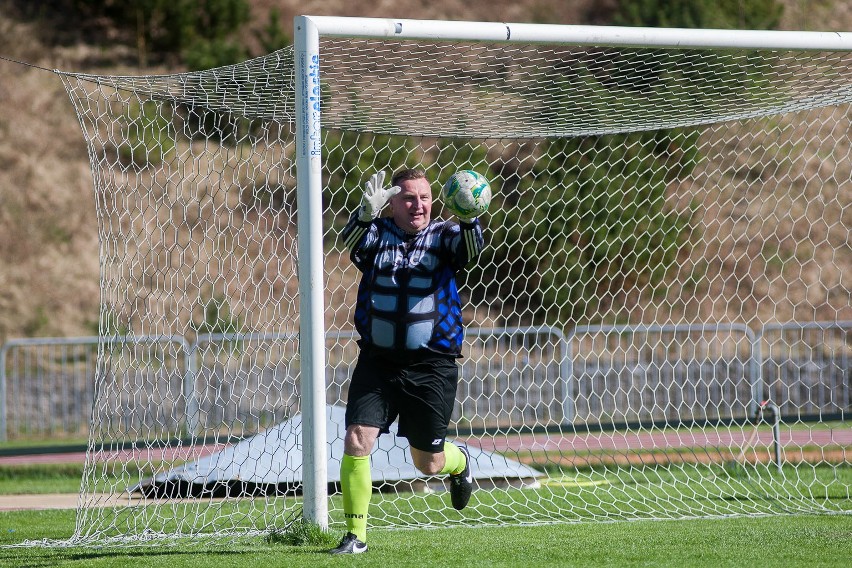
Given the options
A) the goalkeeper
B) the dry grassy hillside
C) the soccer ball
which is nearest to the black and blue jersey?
the goalkeeper

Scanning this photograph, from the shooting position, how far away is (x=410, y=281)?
502cm

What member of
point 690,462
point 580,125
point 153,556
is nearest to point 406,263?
point 153,556

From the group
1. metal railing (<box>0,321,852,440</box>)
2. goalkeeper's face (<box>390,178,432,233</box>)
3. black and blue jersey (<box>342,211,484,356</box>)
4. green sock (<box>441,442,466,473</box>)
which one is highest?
goalkeeper's face (<box>390,178,432,233</box>)

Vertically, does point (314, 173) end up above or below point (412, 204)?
above

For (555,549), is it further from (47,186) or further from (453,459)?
(47,186)

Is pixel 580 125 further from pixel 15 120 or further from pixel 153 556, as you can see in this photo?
pixel 15 120

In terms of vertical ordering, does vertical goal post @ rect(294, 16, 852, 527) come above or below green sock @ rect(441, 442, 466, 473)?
above

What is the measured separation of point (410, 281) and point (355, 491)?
1.04 m

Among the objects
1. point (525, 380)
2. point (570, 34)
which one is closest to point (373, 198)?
point (570, 34)

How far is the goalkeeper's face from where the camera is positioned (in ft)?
16.6

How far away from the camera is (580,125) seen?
745 centimetres

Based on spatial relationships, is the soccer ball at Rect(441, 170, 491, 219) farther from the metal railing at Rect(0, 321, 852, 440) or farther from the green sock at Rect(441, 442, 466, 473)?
the metal railing at Rect(0, 321, 852, 440)

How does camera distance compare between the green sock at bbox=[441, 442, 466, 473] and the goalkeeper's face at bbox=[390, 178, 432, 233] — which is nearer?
the goalkeeper's face at bbox=[390, 178, 432, 233]

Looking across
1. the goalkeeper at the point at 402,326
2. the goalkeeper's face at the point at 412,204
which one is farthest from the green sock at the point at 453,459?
the goalkeeper's face at the point at 412,204
